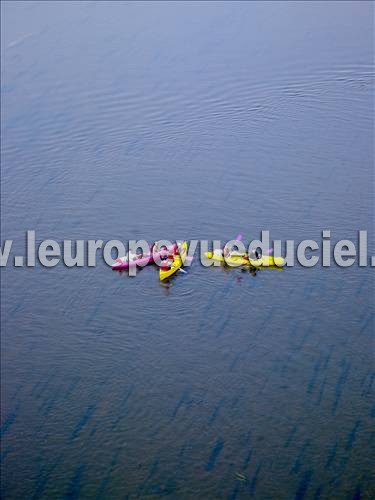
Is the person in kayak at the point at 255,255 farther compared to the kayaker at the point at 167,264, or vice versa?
the person in kayak at the point at 255,255

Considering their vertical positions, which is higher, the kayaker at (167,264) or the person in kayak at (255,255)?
the person in kayak at (255,255)

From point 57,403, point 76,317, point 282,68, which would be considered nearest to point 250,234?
point 76,317

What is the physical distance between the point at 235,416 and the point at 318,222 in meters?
5.74

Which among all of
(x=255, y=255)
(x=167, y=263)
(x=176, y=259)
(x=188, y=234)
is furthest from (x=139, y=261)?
(x=255, y=255)

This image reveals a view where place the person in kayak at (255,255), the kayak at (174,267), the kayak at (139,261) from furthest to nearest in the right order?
the kayak at (139,261)
the person in kayak at (255,255)
the kayak at (174,267)

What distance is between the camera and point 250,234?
1673 cm

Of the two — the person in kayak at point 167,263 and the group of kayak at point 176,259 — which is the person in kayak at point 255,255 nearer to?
the group of kayak at point 176,259

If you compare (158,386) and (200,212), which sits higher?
(200,212)

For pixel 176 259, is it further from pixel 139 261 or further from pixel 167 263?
pixel 139 261

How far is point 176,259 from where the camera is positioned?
15867mm

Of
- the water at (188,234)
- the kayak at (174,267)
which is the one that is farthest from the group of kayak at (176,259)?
the water at (188,234)

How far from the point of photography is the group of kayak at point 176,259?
15.8 metres

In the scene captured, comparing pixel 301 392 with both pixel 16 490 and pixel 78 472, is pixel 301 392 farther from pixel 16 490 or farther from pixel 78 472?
pixel 16 490

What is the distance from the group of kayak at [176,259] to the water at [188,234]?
0.24m
